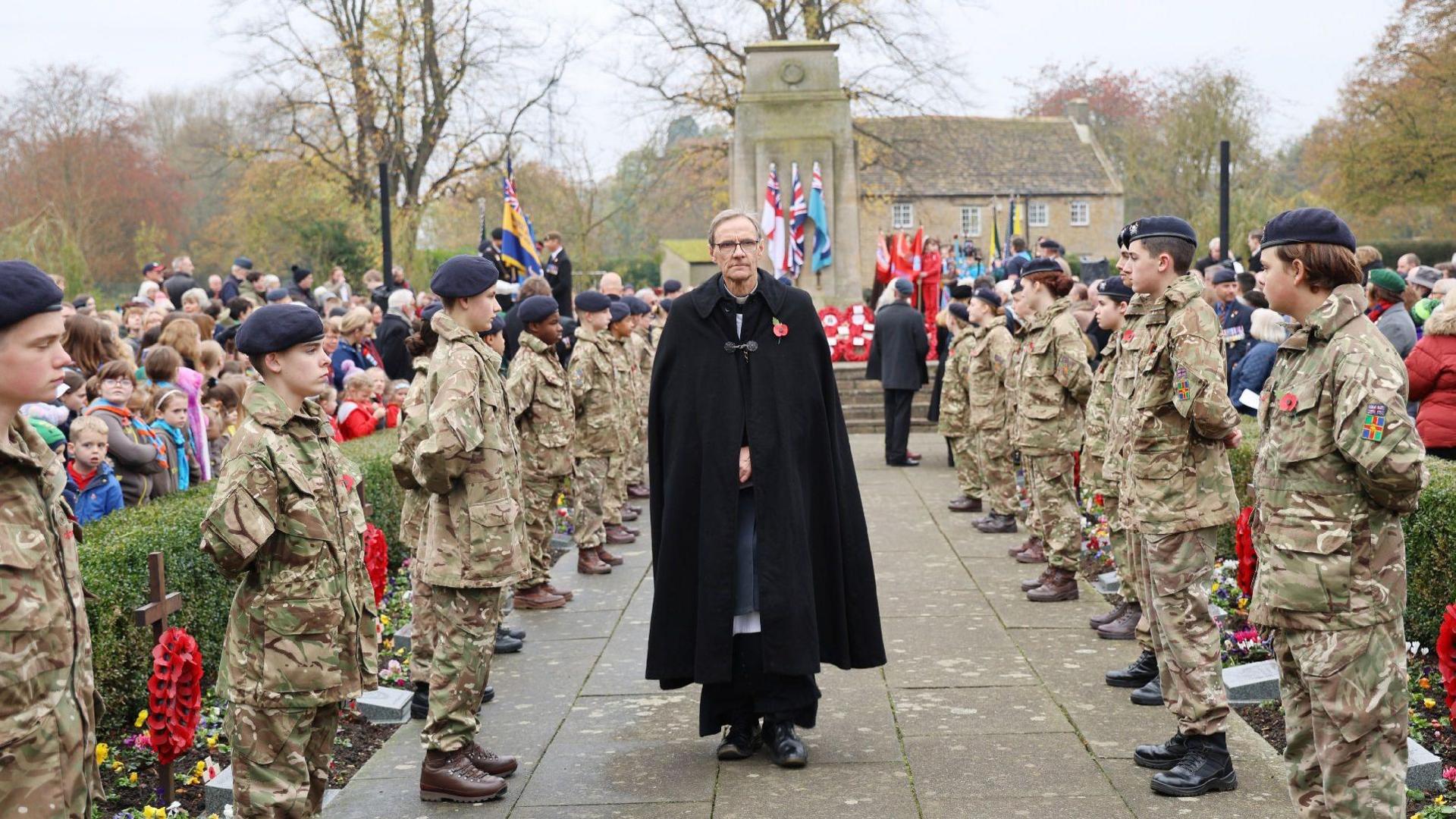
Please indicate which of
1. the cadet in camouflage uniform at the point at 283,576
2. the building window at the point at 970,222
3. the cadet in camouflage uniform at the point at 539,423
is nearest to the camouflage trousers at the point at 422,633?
the cadet in camouflage uniform at the point at 283,576

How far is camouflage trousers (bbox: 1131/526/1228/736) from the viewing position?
5406 millimetres

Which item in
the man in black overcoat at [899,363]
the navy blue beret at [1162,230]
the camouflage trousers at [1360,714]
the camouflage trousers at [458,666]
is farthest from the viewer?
the man in black overcoat at [899,363]

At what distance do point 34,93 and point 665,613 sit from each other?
141 feet

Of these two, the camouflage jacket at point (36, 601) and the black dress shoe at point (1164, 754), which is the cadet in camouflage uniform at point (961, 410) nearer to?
the black dress shoe at point (1164, 754)

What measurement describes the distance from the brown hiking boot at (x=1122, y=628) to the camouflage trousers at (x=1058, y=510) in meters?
0.87

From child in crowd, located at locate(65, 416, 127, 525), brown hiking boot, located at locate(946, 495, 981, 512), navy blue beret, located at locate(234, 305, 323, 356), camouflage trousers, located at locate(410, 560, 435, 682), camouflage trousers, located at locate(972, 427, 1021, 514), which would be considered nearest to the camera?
navy blue beret, located at locate(234, 305, 323, 356)

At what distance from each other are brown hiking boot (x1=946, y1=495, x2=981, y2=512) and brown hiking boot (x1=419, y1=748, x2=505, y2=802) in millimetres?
7778

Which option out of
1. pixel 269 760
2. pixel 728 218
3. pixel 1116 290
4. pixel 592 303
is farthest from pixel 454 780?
pixel 592 303

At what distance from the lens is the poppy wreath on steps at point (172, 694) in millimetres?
5312

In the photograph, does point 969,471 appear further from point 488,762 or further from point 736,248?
point 488,762

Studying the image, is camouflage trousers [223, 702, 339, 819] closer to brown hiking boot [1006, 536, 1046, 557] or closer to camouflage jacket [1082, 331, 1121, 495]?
camouflage jacket [1082, 331, 1121, 495]

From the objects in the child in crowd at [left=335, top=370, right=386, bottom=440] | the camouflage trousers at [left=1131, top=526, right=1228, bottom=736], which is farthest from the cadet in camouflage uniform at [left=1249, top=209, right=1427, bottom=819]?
the child in crowd at [left=335, top=370, right=386, bottom=440]

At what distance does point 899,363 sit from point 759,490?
9979 millimetres

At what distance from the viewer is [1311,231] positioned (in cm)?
439
